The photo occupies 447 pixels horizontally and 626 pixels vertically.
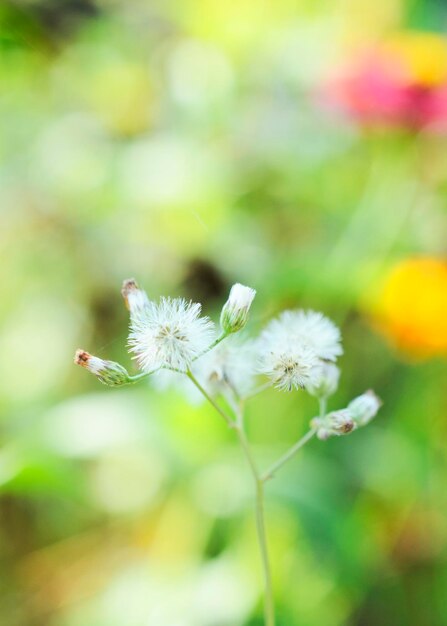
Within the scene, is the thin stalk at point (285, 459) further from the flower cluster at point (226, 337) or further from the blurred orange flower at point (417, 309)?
the blurred orange flower at point (417, 309)

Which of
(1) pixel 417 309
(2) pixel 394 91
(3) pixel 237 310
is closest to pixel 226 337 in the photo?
(3) pixel 237 310

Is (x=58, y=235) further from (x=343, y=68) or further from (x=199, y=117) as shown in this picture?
(x=343, y=68)

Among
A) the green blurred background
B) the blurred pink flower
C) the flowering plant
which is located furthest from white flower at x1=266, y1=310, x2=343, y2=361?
the blurred pink flower

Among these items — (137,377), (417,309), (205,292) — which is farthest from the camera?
(205,292)

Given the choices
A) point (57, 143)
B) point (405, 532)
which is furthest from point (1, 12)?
point (405, 532)

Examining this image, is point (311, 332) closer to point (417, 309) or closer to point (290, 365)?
point (290, 365)

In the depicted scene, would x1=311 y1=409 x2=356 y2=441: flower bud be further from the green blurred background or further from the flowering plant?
the green blurred background
